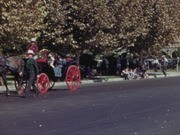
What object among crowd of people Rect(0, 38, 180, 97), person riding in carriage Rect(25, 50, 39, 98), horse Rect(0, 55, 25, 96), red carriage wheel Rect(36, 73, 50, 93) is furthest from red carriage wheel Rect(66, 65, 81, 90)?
person riding in carriage Rect(25, 50, 39, 98)

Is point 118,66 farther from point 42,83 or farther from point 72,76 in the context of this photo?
point 42,83

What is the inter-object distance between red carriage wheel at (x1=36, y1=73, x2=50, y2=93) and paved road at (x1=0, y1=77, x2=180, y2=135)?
79.8 inches

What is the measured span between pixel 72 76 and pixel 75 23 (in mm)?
10617

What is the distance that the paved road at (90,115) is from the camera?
11633 mm

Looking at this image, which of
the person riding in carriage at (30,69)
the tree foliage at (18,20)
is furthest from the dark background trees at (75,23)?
the person riding in carriage at (30,69)

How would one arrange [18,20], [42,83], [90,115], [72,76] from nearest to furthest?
[90,115] < [42,83] < [72,76] < [18,20]

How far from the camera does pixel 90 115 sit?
46.8ft

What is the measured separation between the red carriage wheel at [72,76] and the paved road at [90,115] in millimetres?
3406

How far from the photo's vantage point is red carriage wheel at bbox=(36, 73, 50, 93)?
22094mm

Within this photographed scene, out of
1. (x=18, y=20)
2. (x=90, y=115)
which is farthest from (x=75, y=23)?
(x=90, y=115)

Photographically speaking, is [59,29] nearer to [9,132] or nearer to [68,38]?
[68,38]

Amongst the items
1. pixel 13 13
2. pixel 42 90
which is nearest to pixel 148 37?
pixel 13 13

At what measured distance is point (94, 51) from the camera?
37156 mm

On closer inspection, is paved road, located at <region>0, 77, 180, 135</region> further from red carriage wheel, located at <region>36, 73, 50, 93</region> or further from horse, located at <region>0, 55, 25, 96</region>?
red carriage wheel, located at <region>36, 73, 50, 93</region>
